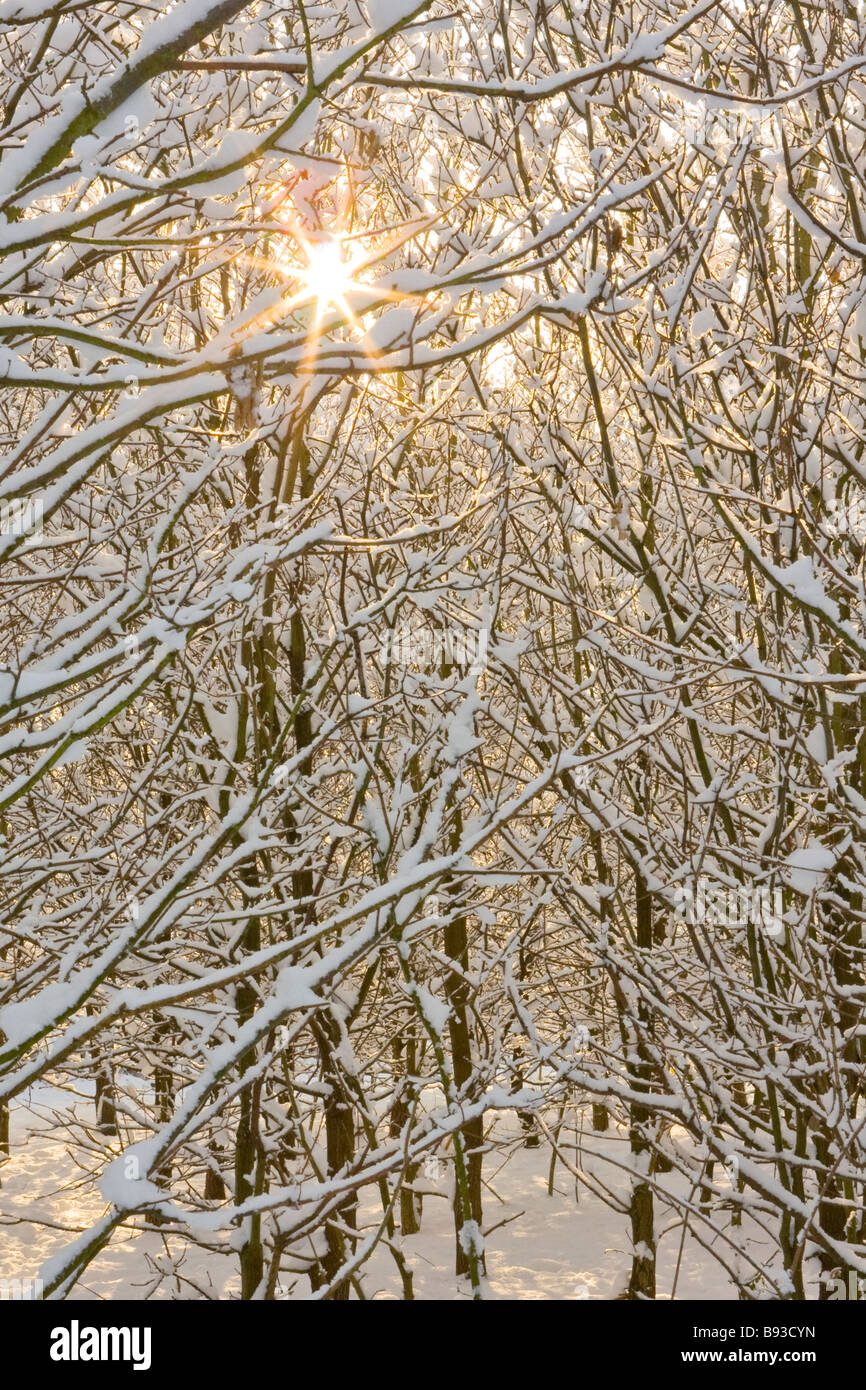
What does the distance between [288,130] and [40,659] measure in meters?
1.65

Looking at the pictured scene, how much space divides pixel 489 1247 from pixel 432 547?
1183cm

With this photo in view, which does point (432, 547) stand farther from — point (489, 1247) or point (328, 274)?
point (489, 1247)

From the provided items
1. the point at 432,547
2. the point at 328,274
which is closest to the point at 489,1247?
the point at 432,547

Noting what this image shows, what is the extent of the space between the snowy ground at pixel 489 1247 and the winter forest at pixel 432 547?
4.58 metres

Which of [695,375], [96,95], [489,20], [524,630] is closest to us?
[96,95]

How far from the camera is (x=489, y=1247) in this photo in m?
13.7

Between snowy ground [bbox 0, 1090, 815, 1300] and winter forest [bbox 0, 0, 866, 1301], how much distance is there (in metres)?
4.58

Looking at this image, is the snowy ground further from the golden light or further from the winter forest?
the golden light

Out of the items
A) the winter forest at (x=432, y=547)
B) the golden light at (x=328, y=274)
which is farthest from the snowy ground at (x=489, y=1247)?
the golden light at (x=328, y=274)

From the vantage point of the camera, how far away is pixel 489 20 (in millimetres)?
4453

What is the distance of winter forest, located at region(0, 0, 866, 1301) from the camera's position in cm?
230
